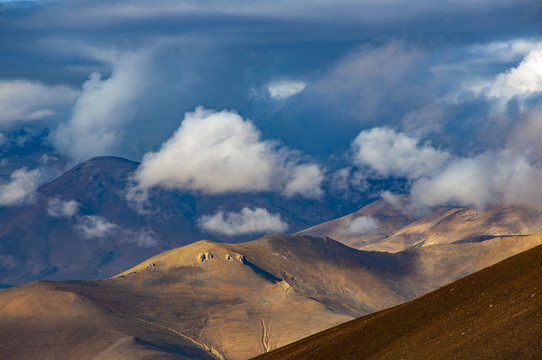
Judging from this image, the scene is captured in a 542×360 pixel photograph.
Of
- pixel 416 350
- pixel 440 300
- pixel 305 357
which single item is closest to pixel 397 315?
pixel 440 300

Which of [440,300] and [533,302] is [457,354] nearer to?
[533,302]

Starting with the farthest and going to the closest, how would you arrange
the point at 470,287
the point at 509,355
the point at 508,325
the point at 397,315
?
the point at 397,315, the point at 470,287, the point at 508,325, the point at 509,355

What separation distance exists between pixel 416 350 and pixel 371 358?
22.8ft

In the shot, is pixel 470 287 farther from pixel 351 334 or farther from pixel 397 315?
pixel 351 334

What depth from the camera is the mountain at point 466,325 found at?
59.0 metres

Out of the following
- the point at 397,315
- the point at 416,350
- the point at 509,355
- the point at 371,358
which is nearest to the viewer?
the point at 509,355

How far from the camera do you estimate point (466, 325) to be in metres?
69.4

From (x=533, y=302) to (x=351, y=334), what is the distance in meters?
31.6

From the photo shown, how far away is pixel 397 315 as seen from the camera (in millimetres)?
88562

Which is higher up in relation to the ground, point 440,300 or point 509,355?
point 509,355

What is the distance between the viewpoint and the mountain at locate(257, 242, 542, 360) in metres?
59.0

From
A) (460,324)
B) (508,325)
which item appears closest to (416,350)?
(460,324)

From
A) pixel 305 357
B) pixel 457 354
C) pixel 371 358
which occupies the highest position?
pixel 457 354

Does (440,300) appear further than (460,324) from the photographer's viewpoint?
Yes
